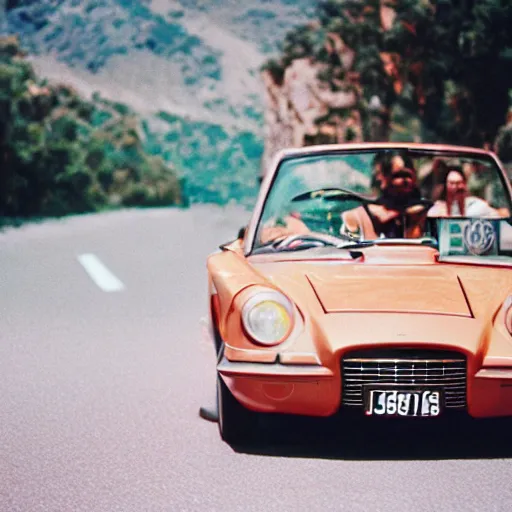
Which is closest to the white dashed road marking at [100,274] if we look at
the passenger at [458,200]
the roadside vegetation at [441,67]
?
the passenger at [458,200]

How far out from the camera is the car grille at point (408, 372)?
4.82 m

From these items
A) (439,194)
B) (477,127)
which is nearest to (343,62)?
(477,127)

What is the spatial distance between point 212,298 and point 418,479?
1668 mm

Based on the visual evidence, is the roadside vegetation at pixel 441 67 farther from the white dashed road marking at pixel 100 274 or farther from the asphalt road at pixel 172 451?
the asphalt road at pixel 172 451

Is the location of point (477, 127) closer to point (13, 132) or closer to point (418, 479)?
point (13, 132)

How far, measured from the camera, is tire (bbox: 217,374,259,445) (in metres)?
5.16

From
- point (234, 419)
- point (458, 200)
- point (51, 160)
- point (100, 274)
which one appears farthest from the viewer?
point (51, 160)

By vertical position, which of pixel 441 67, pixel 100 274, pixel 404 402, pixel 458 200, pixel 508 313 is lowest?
pixel 441 67

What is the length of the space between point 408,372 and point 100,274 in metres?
11.9

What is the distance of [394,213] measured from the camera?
21.3 feet

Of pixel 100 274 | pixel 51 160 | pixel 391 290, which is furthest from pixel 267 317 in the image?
pixel 51 160

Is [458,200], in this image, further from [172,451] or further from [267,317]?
[172,451]

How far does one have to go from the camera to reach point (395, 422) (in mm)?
5785

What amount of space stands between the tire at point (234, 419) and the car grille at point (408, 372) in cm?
58
